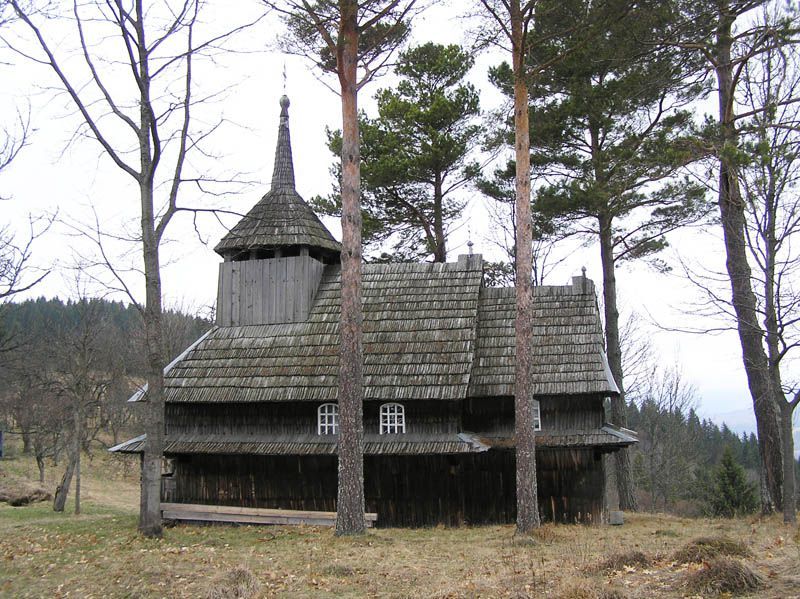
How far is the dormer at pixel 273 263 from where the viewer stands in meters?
19.9

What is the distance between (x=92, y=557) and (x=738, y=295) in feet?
45.6

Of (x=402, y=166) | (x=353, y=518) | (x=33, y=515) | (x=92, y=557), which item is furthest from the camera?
(x=402, y=166)

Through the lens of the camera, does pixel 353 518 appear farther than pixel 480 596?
Yes

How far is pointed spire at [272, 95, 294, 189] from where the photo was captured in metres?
21.5

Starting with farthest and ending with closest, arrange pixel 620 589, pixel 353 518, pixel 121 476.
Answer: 1. pixel 121 476
2. pixel 353 518
3. pixel 620 589

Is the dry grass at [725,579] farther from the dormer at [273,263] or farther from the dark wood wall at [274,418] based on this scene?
the dormer at [273,263]

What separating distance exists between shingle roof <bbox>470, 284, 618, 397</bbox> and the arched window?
1827 millimetres

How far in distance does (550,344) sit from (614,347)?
4481 millimetres

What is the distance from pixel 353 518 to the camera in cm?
1279

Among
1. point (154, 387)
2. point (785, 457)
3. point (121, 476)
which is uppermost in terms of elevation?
point (154, 387)

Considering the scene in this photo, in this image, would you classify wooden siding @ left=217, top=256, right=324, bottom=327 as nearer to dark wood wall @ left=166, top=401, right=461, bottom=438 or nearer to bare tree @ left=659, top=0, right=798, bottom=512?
dark wood wall @ left=166, top=401, right=461, bottom=438

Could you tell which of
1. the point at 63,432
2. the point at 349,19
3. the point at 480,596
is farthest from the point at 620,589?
the point at 63,432

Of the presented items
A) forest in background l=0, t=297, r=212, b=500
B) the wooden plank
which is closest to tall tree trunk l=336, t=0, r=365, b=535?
the wooden plank

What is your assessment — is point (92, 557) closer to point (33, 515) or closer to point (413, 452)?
point (413, 452)
